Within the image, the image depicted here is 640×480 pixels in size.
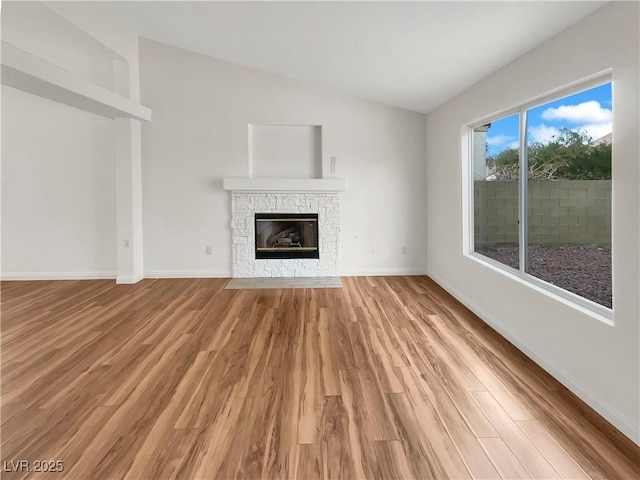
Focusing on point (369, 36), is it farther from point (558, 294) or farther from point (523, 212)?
point (558, 294)

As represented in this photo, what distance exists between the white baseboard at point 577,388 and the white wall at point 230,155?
2355 mm

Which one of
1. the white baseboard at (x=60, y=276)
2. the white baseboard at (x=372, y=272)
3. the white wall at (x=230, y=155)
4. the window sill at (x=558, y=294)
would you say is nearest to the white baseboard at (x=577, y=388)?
the window sill at (x=558, y=294)

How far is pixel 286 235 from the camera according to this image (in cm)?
589

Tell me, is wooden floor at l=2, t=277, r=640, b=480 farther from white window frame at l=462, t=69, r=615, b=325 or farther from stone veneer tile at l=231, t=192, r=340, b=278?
stone veneer tile at l=231, t=192, r=340, b=278

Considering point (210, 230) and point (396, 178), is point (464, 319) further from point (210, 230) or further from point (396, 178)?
point (210, 230)

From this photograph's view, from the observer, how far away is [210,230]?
571 centimetres

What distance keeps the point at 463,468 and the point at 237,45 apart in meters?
4.75

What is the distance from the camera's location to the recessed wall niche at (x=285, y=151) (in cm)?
575

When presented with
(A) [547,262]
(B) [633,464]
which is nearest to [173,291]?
(A) [547,262]

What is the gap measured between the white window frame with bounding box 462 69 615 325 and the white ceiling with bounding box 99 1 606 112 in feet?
1.17

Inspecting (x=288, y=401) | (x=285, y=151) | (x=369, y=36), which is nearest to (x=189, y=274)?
(x=285, y=151)

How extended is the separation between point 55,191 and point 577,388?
6400 millimetres

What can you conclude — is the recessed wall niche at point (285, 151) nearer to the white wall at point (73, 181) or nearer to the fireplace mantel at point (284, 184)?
the fireplace mantel at point (284, 184)

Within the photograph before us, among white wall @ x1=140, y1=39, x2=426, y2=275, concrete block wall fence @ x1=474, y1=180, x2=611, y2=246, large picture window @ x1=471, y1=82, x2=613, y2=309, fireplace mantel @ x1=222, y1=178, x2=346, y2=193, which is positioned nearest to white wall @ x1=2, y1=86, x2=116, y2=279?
white wall @ x1=140, y1=39, x2=426, y2=275
